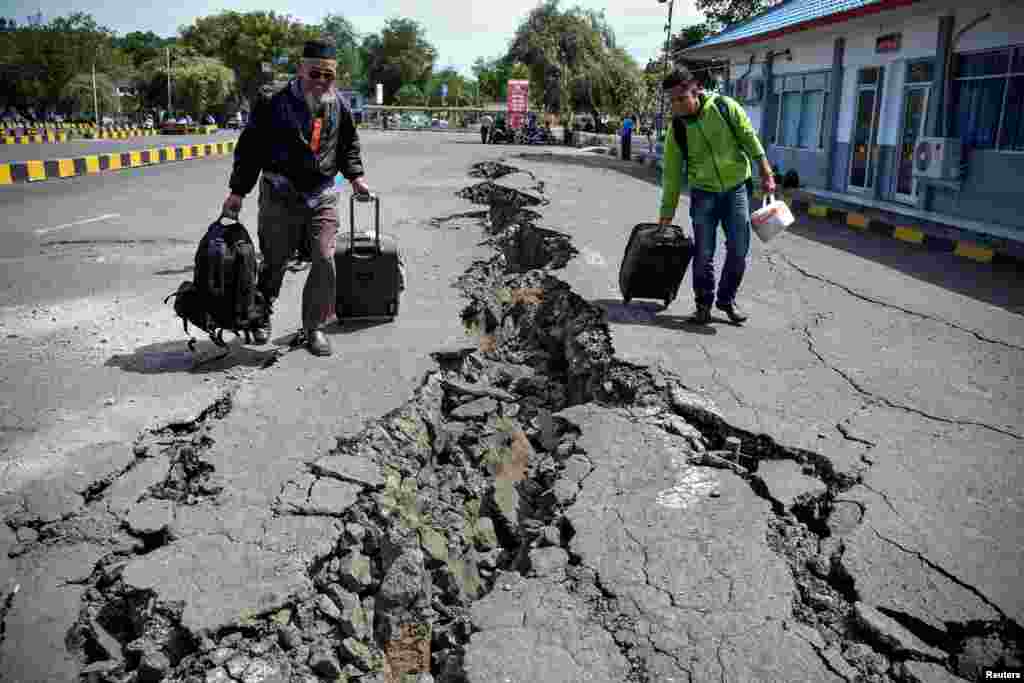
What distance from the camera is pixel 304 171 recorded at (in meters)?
4.60

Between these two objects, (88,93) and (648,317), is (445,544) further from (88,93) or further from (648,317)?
(88,93)

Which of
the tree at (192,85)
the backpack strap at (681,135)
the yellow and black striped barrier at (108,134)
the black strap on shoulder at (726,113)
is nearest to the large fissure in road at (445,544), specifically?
the backpack strap at (681,135)

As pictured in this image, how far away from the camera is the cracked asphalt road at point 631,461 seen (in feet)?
8.12

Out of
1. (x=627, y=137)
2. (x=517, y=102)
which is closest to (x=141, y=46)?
(x=517, y=102)

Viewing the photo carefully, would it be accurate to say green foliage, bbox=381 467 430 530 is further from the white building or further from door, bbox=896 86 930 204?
door, bbox=896 86 930 204

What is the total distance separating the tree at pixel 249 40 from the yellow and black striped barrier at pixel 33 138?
41.6m

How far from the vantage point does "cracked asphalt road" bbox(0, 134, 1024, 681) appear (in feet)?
8.12

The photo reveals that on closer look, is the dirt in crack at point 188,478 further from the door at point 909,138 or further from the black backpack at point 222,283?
the door at point 909,138

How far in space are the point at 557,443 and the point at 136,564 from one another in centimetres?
206

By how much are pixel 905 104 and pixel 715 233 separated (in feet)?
38.6

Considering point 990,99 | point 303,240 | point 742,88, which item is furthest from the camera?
point 742,88

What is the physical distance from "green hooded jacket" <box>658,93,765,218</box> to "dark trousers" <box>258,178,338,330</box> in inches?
93.5

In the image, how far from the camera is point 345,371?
4.55m

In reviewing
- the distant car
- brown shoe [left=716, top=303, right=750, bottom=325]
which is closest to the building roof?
brown shoe [left=716, top=303, right=750, bottom=325]
